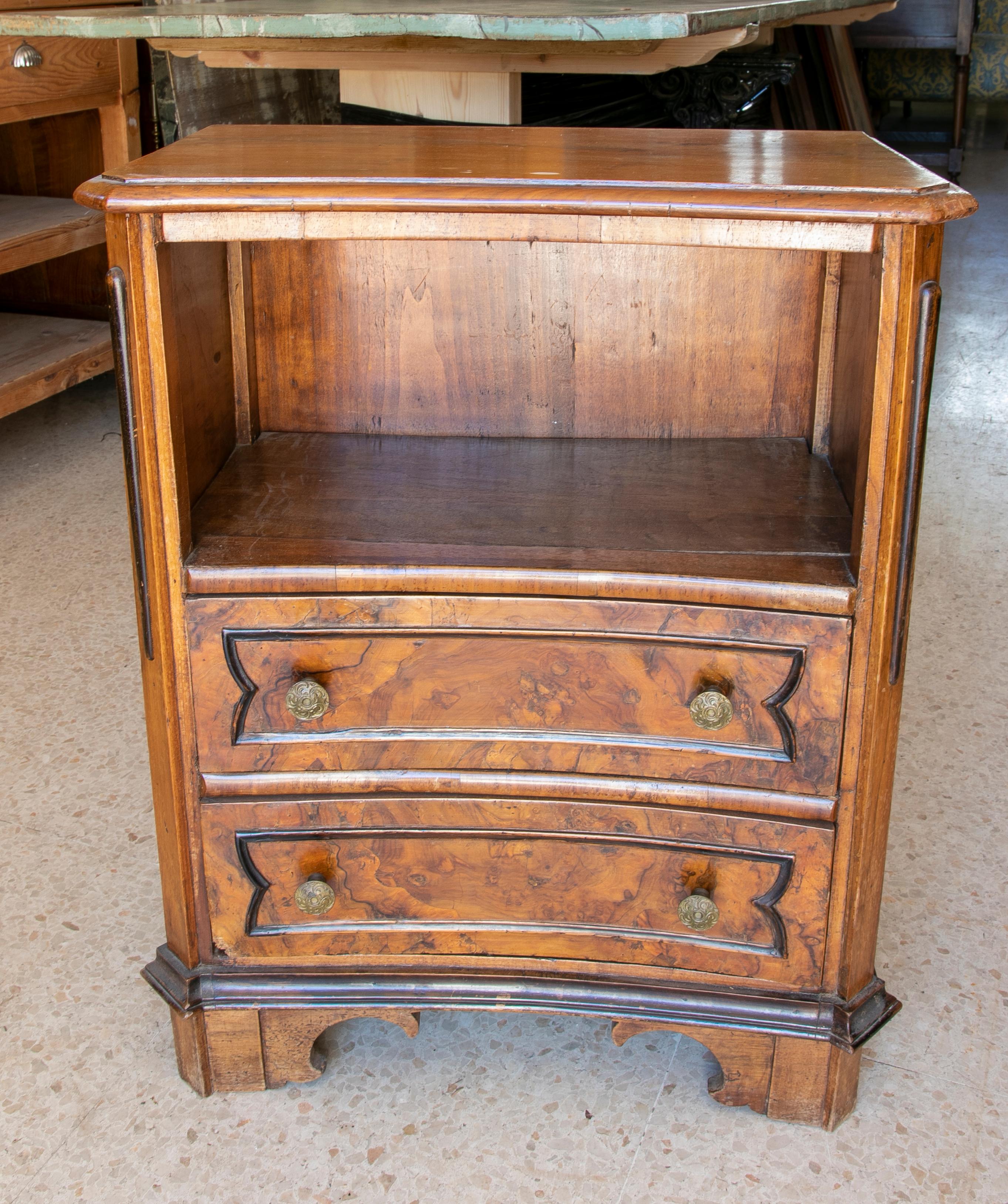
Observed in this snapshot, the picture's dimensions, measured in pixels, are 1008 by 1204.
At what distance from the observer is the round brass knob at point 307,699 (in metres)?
1.28

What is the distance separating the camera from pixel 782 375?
61.3 inches

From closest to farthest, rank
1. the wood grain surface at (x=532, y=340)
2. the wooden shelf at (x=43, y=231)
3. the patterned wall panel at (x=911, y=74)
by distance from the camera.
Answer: the wood grain surface at (x=532, y=340)
the wooden shelf at (x=43, y=231)
the patterned wall panel at (x=911, y=74)

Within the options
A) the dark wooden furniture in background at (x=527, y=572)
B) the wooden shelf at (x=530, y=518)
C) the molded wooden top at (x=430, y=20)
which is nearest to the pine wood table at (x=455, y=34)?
the molded wooden top at (x=430, y=20)

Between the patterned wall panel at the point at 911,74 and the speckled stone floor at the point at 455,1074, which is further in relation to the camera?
the patterned wall panel at the point at 911,74

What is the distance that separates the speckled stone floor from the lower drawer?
18cm

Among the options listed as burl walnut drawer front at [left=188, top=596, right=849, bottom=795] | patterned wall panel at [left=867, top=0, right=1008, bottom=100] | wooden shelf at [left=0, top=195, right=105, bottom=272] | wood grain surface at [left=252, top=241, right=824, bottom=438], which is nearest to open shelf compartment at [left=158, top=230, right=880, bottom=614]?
wood grain surface at [left=252, top=241, right=824, bottom=438]

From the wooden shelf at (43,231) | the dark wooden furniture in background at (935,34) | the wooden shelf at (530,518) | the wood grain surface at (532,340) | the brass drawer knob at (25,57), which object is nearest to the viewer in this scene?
the wooden shelf at (530,518)

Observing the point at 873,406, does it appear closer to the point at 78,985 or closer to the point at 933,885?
the point at 933,885

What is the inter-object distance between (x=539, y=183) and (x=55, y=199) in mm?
2990

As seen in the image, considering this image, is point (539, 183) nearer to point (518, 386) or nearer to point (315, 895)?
point (518, 386)

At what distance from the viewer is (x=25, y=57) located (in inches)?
119

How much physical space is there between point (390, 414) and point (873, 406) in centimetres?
65

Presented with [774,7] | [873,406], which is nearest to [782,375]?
[873,406]

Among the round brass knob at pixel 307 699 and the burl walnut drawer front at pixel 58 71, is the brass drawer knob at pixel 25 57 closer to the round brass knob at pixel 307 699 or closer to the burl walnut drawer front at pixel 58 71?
the burl walnut drawer front at pixel 58 71
